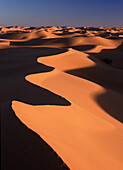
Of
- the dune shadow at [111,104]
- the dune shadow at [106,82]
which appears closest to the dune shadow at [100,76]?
the dune shadow at [106,82]

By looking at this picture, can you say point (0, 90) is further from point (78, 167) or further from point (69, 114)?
point (78, 167)

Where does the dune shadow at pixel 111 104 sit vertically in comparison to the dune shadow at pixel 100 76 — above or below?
above

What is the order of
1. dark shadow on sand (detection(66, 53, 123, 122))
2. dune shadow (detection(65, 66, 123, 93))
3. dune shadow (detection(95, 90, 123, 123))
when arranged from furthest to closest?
1. dune shadow (detection(65, 66, 123, 93))
2. dark shadow on sand (detection(66, 53, 123, 122))
3. dune shadow (detection(95, 90, 123, 123))

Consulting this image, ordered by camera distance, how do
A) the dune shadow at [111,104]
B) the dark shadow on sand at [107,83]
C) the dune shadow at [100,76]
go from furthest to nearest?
the dune shadow at [100,76]
the dark shadow on sand at [107,83]
the dune shadow at [111,104]

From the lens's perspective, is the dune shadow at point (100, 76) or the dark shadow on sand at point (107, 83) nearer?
the dark shadow on sand at point (107, 83)

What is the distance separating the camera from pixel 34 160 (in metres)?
1.34

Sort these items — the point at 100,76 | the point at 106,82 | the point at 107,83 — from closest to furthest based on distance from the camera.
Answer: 1. the point at 107,83
2. the point at 106,82
3. the point at 100,76

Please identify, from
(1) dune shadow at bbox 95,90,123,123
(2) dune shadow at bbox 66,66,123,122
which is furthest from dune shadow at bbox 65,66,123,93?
(1) dune shadow at bbox 95,90,123,123

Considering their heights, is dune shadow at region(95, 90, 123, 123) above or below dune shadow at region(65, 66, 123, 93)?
above

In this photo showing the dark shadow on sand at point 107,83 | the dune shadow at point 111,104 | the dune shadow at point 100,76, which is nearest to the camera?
the dune shadow at point 111,104

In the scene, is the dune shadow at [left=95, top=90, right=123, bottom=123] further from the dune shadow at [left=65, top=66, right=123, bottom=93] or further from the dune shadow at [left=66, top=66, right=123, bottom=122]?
the dune shadow at [left=65, top=66, right=123, bottom=93]

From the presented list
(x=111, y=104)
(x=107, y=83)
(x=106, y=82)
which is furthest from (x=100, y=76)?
(x=111, y=104)

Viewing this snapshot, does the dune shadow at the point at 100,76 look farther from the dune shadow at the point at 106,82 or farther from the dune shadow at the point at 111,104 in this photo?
the dune shadow at the point at 111,104

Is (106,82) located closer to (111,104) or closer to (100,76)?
(100,76)
